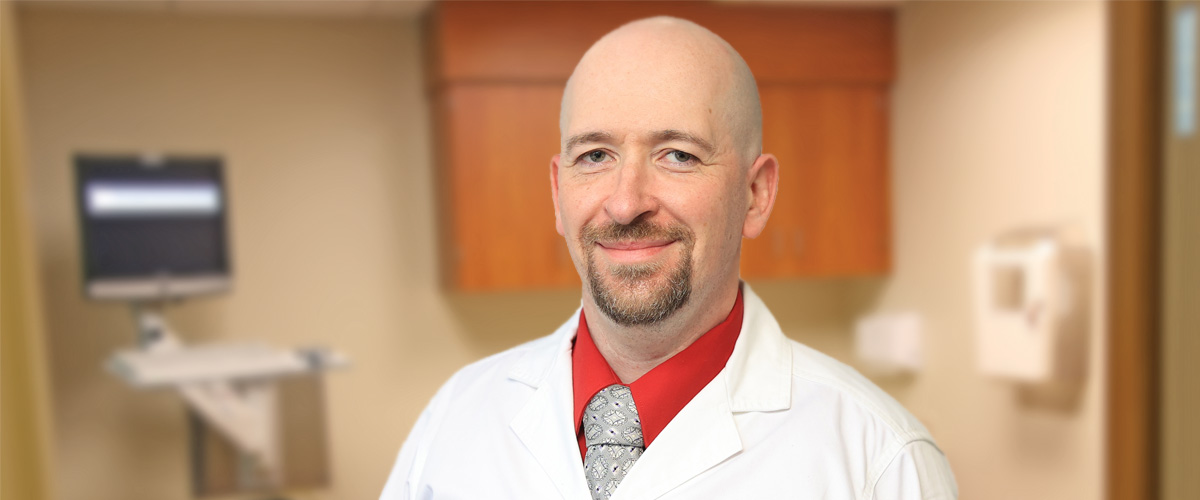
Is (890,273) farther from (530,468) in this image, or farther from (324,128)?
(530,468)

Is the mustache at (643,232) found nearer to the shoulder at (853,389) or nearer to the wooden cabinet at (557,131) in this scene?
the shoulder at (853,389)

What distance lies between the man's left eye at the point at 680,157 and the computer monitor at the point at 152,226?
6.55 ft

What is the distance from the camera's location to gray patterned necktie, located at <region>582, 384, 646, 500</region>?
2.63 ft

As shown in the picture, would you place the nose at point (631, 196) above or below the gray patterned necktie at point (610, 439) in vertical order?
above

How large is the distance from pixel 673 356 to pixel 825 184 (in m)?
2.24

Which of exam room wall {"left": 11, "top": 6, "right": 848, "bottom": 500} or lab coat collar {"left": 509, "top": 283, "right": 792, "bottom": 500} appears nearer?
lab coat collar {"left": 509, "top": 283, "right": 792, "bottom": 500}

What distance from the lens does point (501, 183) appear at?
264cm

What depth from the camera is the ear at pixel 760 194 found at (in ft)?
2.69

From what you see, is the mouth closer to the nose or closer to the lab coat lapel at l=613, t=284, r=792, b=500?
the nose

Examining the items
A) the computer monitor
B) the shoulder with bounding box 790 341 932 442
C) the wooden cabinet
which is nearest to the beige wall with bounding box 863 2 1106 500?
the wooden cabinet

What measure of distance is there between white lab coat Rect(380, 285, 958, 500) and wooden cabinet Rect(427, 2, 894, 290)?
1.77 m

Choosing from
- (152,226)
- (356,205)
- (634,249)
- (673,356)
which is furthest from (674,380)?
(356,205)

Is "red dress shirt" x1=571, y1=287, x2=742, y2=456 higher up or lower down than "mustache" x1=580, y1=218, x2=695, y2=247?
lower down

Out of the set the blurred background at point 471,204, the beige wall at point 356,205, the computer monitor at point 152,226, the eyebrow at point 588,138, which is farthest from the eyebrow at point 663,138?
the computer monitor at point 152,226
